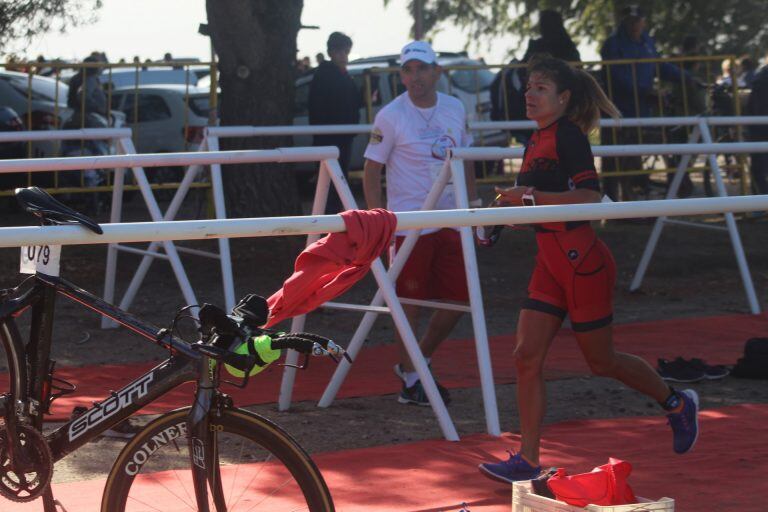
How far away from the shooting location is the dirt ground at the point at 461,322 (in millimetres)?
6871

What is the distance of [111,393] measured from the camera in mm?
4184

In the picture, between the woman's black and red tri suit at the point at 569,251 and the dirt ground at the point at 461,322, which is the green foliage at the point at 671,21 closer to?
the dirt ground at the point at 461,322

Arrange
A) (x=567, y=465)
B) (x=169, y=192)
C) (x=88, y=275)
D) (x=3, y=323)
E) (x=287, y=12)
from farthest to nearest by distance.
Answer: (x=169, y=192) < (x=287, y=12) < (x=88, y=275) < (x=567, y=465) < (x=3, y=323)

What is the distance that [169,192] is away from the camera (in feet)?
62.8

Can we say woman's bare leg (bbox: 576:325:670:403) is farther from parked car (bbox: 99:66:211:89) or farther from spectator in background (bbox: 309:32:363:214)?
parked car (bbox: 99:66:211:89)

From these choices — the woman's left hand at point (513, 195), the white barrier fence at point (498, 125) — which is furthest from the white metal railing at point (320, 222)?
the white barrier fence at point (498, 125)

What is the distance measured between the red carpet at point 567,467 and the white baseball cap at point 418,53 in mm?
2155

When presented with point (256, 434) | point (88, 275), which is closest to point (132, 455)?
point (256, 434)

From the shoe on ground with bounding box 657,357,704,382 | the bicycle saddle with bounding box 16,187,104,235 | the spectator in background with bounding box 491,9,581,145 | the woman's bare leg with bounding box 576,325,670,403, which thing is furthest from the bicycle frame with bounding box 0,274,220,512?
the spectator in background with bounding box 491,9,581,145

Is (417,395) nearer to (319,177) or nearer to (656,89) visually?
(319,177)

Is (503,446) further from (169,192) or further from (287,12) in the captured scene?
(169,192)

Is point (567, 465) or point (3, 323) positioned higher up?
point (3, 323)

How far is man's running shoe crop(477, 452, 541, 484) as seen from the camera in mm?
5469

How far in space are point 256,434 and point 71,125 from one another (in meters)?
12.0
